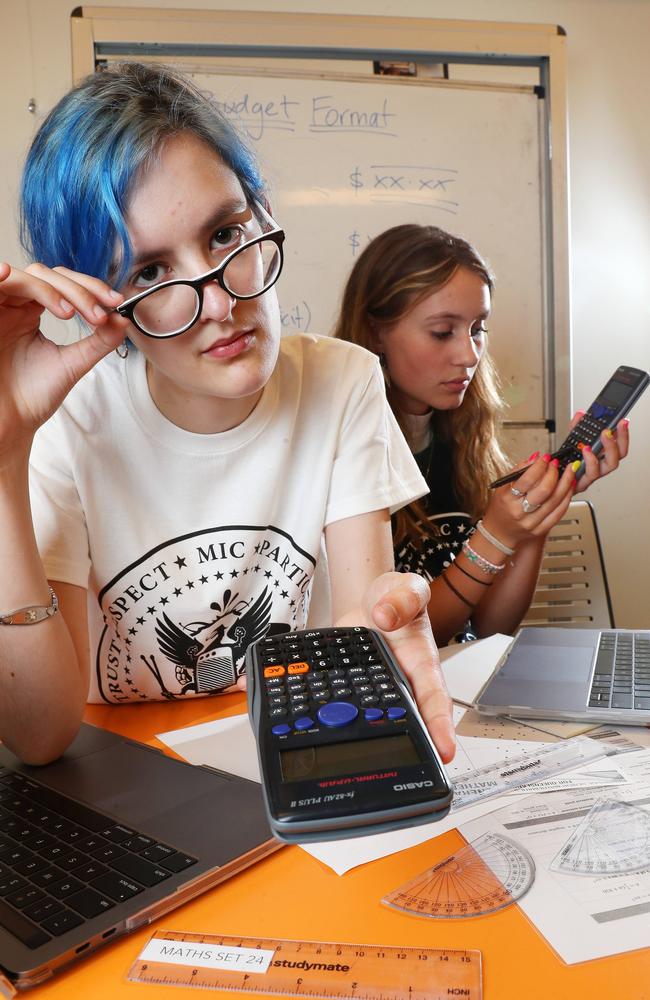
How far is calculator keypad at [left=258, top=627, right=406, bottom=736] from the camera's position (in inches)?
21.6

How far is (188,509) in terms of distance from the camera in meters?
0.95

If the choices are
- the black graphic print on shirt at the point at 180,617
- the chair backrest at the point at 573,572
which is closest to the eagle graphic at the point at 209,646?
the black graphic print on shirt at the point at 180,617

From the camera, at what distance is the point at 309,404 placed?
1.01m

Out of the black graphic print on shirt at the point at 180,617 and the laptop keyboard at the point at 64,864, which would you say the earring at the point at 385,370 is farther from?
the laptop keyboard at the point at 64,864

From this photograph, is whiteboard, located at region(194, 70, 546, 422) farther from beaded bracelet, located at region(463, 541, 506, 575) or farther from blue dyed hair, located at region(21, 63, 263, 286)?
blue dyed hair, located at region(21, 63, 263, 286)

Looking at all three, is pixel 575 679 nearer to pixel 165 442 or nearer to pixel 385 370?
pixel 165 442

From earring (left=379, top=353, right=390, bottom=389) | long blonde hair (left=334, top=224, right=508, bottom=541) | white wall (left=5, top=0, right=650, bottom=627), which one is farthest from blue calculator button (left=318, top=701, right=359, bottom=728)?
white wall (left=5, top=0, right=650, bottom=627)

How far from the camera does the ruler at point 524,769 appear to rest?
63 cm

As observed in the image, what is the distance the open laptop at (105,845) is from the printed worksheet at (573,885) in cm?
17

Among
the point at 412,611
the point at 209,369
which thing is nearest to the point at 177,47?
the point at 209,369

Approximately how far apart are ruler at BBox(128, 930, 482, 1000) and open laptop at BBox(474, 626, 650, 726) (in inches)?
13.7

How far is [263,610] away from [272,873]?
0.45m

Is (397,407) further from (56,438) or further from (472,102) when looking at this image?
(472,102)

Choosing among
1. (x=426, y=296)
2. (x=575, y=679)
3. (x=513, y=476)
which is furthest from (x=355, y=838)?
(x=426, y=296)
